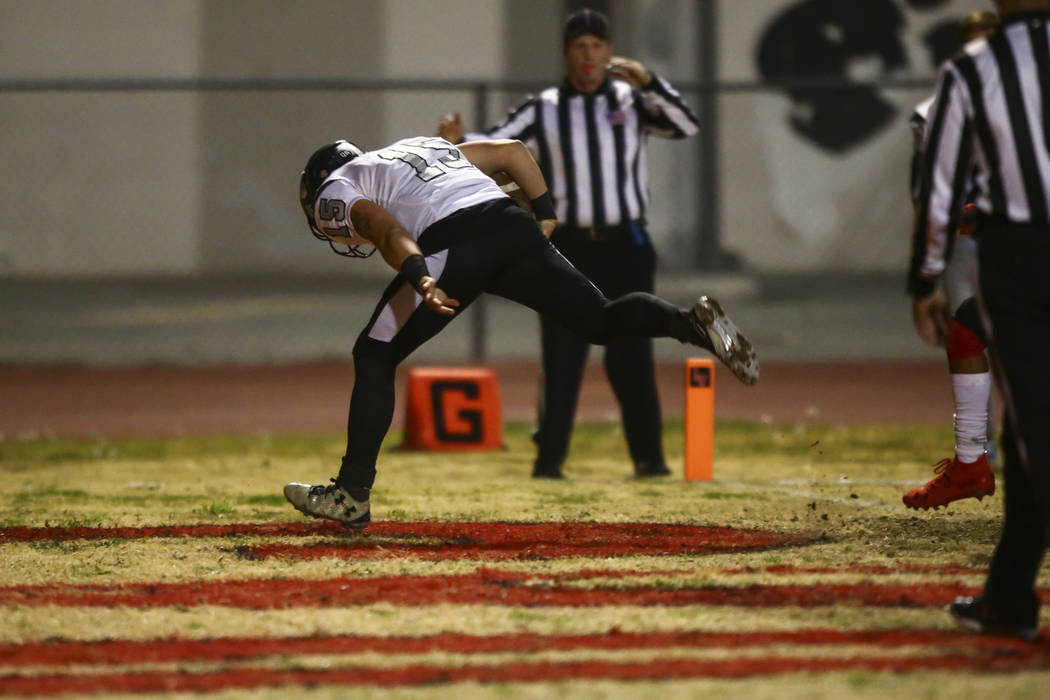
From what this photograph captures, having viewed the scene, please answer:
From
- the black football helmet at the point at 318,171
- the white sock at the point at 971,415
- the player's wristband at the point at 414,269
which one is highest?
the black football helmet at the point at 318,171

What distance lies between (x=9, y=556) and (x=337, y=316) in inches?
502

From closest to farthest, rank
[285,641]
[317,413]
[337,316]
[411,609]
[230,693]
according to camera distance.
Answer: [230,693] < [285,641] < [411,609] < [317,413] < [337,316]

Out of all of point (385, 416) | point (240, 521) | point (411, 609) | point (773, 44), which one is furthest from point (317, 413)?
point (773, 44)

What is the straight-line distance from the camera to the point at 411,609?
4.96 metres

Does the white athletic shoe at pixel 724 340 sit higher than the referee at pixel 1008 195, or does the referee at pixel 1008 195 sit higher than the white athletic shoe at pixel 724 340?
the referee at pixel 1008 195

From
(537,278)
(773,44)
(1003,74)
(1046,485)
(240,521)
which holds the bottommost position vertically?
(240,521)

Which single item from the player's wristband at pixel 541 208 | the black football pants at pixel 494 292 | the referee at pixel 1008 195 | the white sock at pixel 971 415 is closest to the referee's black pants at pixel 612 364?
the player's wristband at pixel 541 208

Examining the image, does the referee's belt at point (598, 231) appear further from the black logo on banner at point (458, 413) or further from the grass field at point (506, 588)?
the black logo on banner at point (458, 413)

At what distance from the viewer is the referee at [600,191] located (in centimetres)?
835

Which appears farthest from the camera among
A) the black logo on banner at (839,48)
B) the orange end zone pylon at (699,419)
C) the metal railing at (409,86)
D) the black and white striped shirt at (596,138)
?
the black logo on banner at (839,48)

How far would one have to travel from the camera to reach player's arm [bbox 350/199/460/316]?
5.60m

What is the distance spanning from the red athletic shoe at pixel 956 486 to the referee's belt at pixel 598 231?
7.78 ft

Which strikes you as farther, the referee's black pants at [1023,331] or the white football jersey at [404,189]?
the white football jersey at [404,189]

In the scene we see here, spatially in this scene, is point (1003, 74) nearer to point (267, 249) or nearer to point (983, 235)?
point (983, 235)
